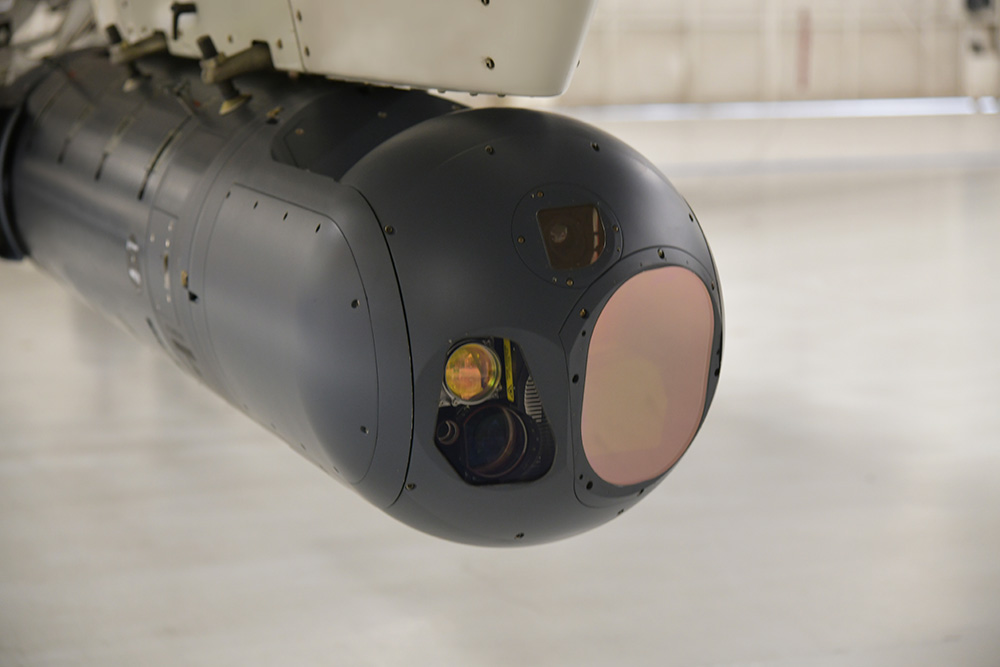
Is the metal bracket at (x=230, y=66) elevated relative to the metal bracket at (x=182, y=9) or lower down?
lower down

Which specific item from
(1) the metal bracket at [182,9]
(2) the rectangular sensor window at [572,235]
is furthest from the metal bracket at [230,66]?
(2) the rectangular sensor window at [572,235]

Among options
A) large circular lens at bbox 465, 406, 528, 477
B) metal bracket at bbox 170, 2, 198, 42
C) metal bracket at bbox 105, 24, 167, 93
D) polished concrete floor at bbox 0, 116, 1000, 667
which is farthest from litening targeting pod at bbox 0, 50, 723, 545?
metal bracket at bbox 105, 24, 167, 93

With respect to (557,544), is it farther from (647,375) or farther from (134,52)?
(134,52)

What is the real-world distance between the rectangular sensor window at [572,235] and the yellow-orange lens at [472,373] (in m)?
0.26

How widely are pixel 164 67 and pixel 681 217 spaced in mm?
2641

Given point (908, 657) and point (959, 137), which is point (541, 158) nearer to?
point (908, 657)

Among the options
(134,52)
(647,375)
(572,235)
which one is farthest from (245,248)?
(134,52)

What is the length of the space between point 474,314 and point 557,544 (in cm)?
130

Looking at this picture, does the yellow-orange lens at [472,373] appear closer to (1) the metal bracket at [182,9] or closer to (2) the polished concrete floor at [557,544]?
(2) the polished concrete floor at [557,544]

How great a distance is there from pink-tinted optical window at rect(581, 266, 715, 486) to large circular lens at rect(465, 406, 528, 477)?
162 mm

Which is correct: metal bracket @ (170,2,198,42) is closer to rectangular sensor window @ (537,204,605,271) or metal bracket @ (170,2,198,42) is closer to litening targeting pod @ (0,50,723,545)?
litening targeting pod @ (0,50,723,545)

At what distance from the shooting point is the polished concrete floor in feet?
9.59

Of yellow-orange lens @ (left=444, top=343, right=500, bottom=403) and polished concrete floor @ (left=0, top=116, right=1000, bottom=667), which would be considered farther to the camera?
polished concrete floor @ (left=0, top=116, right=1000, bottom=667)

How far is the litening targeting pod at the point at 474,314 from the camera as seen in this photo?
247cm
